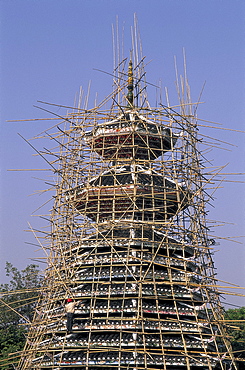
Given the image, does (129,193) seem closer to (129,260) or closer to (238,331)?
(129,260)

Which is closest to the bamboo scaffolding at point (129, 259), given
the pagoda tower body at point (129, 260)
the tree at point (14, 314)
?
the pagoda tower body at point (129, 260)

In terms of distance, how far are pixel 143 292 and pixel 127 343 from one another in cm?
232

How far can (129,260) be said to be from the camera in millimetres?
23312

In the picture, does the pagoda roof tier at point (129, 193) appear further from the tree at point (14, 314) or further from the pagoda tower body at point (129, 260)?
the tree at point (14, 314)

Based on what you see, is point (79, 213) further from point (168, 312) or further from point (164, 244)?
point (168, 312)

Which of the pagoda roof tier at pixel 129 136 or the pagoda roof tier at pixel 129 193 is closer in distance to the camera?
the pagoda roof tier at pixel 129 193

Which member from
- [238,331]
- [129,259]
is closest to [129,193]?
[129,259]

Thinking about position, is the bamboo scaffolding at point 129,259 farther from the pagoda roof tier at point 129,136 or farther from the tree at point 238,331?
the tree at point 238,331

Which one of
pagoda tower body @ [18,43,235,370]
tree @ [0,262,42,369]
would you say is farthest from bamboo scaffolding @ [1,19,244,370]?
tree @ [0,262,42,369]

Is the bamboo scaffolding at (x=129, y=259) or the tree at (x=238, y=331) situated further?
the tree at (x=238, y=331)

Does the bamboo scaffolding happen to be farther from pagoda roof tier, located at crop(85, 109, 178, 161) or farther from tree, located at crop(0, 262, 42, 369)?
tree, located at crop(0, 262, 42, 369)

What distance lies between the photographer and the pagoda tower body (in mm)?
21938

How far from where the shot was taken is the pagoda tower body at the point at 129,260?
21.9m

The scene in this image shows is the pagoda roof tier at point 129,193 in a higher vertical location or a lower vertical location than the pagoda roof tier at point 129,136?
lower
